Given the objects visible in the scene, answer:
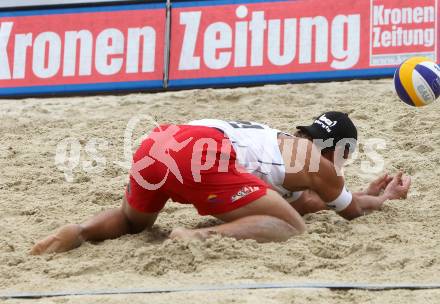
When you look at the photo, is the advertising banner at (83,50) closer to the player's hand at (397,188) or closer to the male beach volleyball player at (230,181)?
the player's hand at (397,188)

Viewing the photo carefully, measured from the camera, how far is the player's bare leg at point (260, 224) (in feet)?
15.4

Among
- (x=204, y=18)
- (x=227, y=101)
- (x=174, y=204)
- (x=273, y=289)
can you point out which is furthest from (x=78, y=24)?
(x=273, y=289)

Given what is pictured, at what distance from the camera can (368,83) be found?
334 inches

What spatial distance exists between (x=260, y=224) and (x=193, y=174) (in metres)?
0.47

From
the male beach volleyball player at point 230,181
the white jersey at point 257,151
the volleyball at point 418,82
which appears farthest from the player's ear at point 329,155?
the volleyball at point 418,82

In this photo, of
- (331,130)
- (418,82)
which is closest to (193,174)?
(331,130)

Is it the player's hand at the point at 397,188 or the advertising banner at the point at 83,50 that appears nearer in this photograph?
the player's hand at the point at 397,188

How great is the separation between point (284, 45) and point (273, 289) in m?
5.25

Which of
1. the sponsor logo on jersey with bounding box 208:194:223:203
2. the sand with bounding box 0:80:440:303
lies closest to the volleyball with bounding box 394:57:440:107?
the sand with bounding box 0:80:440:303

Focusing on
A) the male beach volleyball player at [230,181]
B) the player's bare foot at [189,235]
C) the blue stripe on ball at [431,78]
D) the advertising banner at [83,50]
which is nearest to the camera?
the player's bare foot at [189,235]

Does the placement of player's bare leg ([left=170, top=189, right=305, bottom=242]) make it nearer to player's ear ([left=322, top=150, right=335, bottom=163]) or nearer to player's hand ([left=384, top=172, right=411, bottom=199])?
player's ear ([left=322, top=150, right=335, bottom=163])

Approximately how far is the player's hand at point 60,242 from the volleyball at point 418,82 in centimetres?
278

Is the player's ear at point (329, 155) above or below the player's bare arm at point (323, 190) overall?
above

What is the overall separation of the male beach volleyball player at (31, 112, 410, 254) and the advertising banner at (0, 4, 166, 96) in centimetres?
406
